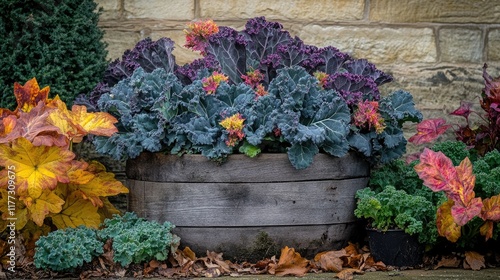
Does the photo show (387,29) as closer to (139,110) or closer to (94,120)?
(139,110)

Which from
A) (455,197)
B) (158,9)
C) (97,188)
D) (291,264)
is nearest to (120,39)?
(158,9)

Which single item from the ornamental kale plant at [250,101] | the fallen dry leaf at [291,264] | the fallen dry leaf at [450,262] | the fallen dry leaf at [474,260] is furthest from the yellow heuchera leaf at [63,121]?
the fallen dry leaf at [474,260]

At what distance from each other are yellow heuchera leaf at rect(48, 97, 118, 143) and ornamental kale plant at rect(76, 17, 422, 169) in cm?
13

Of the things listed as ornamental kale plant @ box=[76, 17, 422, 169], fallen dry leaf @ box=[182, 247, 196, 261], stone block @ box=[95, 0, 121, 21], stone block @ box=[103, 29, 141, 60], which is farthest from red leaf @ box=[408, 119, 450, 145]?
stone block @ box=[95, 0, 121, 21]

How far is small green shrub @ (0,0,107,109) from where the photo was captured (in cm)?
329

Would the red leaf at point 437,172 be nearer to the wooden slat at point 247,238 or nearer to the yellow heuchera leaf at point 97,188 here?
the wooden slat at point 247,238

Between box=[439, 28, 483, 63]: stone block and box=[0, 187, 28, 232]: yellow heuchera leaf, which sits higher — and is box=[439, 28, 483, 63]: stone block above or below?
above

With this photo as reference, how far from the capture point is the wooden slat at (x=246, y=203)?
9.91ft

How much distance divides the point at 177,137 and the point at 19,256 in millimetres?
922

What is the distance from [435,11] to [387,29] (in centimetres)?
32

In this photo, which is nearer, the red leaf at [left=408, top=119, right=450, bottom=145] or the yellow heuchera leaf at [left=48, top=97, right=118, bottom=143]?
the yellow heuchera leaf at [left=48, top=97, right=118, bottom=143]

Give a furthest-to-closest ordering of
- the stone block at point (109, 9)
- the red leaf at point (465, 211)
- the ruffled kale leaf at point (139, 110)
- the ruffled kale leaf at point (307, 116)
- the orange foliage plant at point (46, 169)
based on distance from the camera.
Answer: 1. the stone block at point (109, 9)
2. the ruffled kale leaf at point (139, 110)
3. the ruffled kale leaf at point (307, 116)
4. the orange foliage plant at point (46, 169)
5. the red leaf at point (465, 211)

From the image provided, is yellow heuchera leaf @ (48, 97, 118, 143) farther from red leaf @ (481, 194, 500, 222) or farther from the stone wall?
red leaf @ (481, 194, 500, 222)

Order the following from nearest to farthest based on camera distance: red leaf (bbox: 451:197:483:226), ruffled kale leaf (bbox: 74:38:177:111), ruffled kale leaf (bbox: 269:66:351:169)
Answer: red leaf (bbox: 451:197:483:226)
ruffled kale leaf (bbox: 269:66:351:169)
ruffled kale leaf (bbox: 74:38:177:111)
